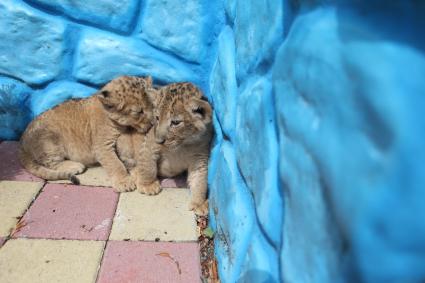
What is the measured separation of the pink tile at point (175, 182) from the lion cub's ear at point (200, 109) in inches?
32.0

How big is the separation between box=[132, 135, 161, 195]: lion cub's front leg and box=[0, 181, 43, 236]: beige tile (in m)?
0.87

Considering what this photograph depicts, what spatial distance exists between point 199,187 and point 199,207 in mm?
169

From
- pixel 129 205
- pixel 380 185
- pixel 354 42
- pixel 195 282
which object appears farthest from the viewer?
pixel 129 205

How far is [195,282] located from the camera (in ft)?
8.63

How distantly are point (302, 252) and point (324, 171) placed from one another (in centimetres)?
35

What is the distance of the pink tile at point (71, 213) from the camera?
2.91 m

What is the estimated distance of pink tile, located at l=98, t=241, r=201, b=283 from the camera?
261 centimetres

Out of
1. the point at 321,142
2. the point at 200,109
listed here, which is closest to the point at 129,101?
the point at 200,109

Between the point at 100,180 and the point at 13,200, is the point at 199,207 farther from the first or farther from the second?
the point at 13,200

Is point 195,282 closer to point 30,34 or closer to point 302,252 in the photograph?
point 302,252

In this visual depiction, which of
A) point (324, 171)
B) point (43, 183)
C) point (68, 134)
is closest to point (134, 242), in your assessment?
point (43, 183)

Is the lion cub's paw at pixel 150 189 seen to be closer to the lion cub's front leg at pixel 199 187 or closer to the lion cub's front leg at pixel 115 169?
the lion cub's front leg at pixel 115 169

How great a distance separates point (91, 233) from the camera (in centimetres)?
294

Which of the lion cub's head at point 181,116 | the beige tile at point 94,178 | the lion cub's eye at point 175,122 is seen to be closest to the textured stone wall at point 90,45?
the lion cub's head at point 181,116
